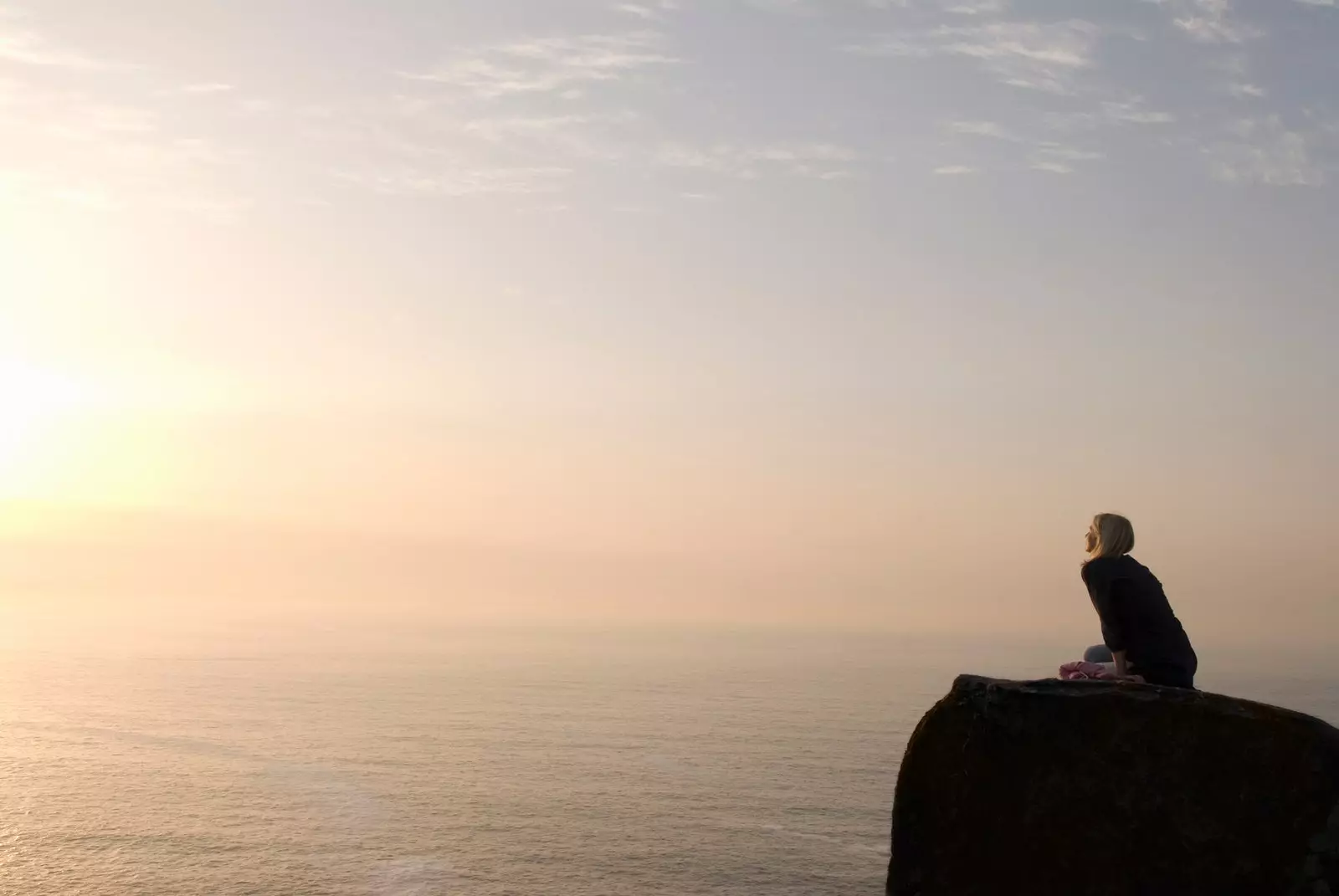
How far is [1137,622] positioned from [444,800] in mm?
104683

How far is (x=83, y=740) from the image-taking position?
462 feet

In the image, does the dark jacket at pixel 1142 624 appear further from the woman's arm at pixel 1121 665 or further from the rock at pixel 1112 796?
the rock at pixel 1112 796

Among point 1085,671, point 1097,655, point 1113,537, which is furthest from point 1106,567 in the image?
point 1097,655

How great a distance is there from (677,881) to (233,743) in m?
87.0

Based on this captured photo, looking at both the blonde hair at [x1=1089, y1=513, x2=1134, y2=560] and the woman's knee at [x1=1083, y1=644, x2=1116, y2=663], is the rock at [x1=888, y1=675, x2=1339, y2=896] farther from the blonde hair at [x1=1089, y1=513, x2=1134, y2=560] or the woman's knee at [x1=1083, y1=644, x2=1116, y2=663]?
the woman's knee at [x1=1083, y1=644, x2=1116, y2=663]

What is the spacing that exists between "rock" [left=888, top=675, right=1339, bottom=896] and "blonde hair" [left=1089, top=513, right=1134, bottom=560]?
5.88ft

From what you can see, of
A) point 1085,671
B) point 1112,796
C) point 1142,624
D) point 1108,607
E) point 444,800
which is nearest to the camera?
point 1112,796

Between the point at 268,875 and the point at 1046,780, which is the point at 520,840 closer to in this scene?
the point at 268,875

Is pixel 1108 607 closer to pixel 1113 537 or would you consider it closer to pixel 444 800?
pixel 1113 537

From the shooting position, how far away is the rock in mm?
7078

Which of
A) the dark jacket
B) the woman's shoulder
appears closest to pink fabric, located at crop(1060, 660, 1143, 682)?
the dark jacket

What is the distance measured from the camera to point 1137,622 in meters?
8.89

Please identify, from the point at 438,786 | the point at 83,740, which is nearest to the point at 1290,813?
the point at 438,786

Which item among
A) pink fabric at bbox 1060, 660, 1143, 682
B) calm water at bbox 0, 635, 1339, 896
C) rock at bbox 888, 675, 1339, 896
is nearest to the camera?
rock at bbox 888, 675, 1339, 896
